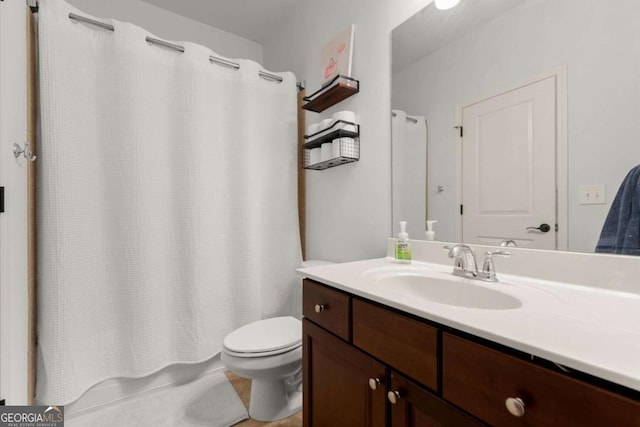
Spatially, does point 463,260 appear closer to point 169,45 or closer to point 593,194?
point 593,194

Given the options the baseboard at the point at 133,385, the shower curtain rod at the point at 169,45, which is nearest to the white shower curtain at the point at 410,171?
the shower curtain rod at the point at 169,45

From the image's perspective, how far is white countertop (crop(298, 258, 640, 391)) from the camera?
1.35ft

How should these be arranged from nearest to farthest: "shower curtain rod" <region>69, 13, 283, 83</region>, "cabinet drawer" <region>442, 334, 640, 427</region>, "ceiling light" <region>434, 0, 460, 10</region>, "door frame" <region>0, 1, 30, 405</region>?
"cabinet drawer" <region>442, 334, 640, 427</region> → "door frame" <region>0, 1, 30, 405</region> → "ceiling light" <region>434, 0, 460, 10</region> → "shower curtain rod" <region>69, 13, 283, 83</region>

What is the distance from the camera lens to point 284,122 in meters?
1.90

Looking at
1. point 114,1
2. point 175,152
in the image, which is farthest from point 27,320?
point 114,1

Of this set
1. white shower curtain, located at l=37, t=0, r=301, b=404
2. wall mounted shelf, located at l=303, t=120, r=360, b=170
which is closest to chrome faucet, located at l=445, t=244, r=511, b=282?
wall mounted shelf, located at l=303, t=120, r=360, b=170

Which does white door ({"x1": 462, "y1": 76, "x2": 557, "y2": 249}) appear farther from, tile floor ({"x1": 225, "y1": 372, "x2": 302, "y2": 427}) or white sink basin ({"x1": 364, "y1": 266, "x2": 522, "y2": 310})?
tile floor ({"x1": 225, "y1": 372, "x2": 302, "y2": 427})

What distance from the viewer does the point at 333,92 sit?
1.55 meters

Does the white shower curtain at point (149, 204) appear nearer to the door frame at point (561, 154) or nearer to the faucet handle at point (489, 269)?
the faucet handle at point (489, 269)

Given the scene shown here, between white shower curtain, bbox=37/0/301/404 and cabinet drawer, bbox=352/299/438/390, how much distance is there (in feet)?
3.60

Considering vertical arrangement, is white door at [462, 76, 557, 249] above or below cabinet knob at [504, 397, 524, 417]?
above

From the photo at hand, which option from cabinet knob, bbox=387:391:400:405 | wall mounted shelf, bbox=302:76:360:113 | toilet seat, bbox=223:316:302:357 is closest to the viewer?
cabinet knob, bbox=387:391:400:405

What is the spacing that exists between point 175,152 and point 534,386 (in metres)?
1.74

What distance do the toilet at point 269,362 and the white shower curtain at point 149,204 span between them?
0.40 metres
